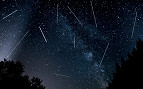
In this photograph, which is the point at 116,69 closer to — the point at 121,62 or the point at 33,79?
the point at 121,62

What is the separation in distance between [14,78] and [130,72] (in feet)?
56.1

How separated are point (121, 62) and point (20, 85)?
1761 cm

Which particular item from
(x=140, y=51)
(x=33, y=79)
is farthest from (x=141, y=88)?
(x=33, y=79)

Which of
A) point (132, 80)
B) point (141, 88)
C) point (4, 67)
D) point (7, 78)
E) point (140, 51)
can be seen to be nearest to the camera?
point (7, 78)

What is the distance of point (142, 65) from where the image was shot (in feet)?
75.7

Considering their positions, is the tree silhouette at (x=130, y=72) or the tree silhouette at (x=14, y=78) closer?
the tree silhouette at (x=14, y=78)

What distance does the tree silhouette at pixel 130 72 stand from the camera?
22672 millimetres

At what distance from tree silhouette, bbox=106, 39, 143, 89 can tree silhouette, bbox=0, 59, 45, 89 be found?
12801 mm

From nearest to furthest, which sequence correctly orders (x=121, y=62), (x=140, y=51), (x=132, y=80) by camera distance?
(x=132, y=80), (x=140, y=51), (x=121, y=62)

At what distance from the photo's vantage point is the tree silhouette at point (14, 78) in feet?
58.9

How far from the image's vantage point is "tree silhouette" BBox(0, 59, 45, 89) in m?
17.9

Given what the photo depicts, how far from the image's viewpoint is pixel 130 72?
24.2 metres

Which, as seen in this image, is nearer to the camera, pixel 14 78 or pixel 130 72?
pixel 14 78

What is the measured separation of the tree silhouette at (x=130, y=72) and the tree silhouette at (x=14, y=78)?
504 inches
